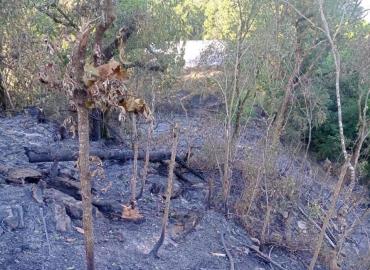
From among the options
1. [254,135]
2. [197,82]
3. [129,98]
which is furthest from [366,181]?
[129,98]

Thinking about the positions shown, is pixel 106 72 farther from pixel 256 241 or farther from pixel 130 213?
pixel 256 241

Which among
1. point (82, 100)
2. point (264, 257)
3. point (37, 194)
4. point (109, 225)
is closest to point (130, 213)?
point (109, 225)

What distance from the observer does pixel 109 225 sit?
6551 mm

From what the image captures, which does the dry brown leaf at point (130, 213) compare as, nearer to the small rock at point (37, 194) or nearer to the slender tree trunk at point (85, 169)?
the small rock at point (37, 194)

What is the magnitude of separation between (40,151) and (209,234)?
11.1ft

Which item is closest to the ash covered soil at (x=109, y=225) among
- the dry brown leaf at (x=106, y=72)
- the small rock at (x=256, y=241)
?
the small rock at (x=256, y=241)

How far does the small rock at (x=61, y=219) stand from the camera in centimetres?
596

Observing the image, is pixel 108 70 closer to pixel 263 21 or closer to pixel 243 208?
pixel 243 208

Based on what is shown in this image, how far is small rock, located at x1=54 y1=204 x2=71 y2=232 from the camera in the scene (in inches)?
235

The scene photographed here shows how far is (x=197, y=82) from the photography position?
1196cm

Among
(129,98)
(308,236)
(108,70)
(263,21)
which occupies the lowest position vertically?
(308,236)

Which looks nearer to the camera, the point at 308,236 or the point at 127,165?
the point at 308,236

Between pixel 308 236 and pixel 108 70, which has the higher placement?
pixel 108 70

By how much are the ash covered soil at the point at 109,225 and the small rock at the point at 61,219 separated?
0.04 feet
